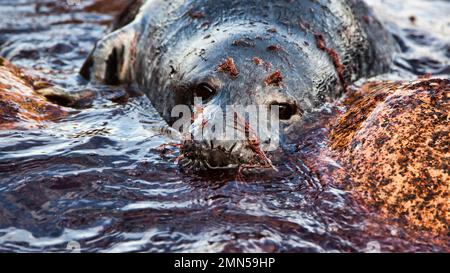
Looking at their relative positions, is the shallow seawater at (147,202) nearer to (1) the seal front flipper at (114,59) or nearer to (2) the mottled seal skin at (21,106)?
(2) the mottled seal skin at (21,106)

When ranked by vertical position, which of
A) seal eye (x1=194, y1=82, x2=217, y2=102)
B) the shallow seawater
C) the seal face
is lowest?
the shallow seawater

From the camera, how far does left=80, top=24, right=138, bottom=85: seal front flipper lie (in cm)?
647

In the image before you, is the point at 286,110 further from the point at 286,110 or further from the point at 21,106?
the point at 21,106

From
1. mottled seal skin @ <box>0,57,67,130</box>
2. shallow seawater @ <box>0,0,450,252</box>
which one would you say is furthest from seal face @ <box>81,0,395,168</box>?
mottled seal skin @ <box>0,57,67,130</box>

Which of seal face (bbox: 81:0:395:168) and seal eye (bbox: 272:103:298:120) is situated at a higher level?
seal face (bbox: 81:0:395:168)

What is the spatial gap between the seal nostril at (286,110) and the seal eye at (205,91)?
0.46 metres

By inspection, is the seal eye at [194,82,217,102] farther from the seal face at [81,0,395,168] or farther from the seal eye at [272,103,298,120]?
the seal eye at [272,103,298,120]

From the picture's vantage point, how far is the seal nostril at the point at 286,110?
15.9ft

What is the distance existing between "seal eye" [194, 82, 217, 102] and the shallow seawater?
424 mm

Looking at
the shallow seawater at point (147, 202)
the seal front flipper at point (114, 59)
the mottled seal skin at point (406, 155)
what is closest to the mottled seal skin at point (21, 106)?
the shallow seawater at point (147, 202)

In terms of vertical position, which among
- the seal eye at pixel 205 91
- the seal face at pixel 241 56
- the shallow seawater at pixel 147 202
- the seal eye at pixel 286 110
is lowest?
the shallow seawater at pixel 147 202

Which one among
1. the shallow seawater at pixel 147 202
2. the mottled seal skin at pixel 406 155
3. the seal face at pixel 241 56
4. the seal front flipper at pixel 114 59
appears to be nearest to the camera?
the shallow seawater at pixel 147 202

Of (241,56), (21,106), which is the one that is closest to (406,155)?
(241,56)

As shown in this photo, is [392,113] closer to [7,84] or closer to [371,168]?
[371,168]
